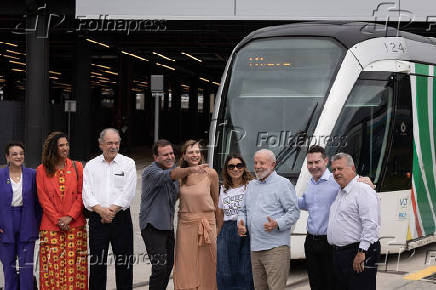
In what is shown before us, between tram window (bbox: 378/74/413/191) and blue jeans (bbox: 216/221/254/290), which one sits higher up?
tram window (bbox: 378/74/413/191)

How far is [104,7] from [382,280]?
18439 mm

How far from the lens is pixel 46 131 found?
29.6 m

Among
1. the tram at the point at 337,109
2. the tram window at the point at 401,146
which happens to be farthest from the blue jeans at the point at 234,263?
the tram window at the point at 401,146

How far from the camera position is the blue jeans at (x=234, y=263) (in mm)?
7770

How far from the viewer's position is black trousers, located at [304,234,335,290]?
7508mm

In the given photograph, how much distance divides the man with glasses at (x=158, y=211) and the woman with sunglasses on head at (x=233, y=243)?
52 cm

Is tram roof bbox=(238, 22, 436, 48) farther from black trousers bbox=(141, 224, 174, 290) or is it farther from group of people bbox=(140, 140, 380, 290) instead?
black trousers bbox=(141, 224, 174, 290)

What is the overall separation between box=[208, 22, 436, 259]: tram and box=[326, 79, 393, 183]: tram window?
0.01 metres

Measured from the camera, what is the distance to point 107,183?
26.2 ft

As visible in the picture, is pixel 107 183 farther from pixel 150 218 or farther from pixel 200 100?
pixel 200 100

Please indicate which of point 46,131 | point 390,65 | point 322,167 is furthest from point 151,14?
point 322,167

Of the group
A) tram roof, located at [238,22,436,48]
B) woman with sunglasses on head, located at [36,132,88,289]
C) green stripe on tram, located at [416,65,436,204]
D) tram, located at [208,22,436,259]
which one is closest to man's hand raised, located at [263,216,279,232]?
woman with sunglasses on head, located at [36,132,88,289]

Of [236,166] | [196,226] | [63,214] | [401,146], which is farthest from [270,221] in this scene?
[401,146]

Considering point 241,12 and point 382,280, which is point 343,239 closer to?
point 382,280
